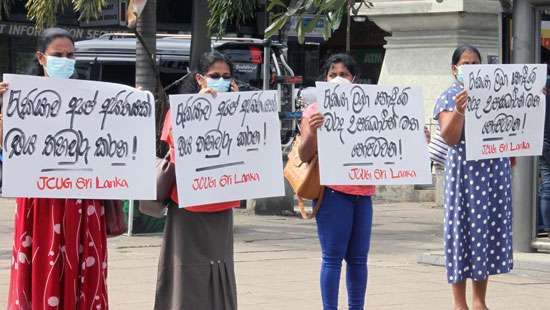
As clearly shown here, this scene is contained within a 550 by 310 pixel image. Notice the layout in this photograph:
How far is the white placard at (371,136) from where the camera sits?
305 inches

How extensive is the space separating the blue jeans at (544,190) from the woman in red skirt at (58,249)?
564cm

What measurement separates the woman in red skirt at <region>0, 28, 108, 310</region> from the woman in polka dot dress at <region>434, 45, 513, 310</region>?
276cm

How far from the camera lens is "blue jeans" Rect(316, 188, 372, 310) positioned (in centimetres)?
771

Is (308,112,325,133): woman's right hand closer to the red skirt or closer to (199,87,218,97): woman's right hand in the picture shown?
(199,87,218,97): woman's right hand

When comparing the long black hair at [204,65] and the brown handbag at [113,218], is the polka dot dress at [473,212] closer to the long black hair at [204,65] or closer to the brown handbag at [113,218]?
the long black hair at [204,65]

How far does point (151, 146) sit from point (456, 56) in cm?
263

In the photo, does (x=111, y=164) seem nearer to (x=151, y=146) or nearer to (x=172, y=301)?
(x=151, y=146)

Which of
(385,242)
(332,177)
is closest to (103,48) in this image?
(385,242)

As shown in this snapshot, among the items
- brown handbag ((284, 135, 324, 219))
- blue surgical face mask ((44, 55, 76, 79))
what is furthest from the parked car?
blue surgical face mask ((44, 55, 76, 79))

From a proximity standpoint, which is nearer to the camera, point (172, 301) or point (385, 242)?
point (172, 301)

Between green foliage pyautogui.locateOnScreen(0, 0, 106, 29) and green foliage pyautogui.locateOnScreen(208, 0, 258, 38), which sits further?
green foliage pyautogui.locateOnScreen(208, 0, 258, 38)

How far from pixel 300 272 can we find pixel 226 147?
4.01 m

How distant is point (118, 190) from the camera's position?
21.4 feet

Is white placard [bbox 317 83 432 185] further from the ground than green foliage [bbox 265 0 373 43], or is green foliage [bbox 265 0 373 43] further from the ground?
green foliage [bbox 265 0 373 43]
